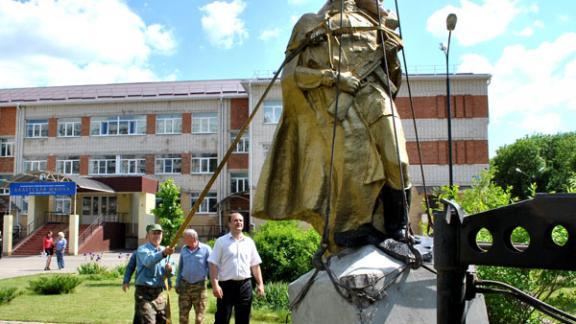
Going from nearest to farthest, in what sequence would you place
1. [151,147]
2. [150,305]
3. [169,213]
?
[150,305], [169,213], [151,147]

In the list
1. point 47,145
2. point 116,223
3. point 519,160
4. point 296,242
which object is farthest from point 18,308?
point 519,160

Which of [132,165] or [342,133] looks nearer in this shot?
[342,133]

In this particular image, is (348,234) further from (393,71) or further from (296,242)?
(296,242)

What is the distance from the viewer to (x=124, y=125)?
39094 mm

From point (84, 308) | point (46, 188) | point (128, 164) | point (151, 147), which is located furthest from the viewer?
point (128, 164)

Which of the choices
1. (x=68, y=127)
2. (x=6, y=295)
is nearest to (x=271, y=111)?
(x=68, y=127)

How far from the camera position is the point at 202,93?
39250mm

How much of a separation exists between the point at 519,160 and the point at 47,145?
3431 centimetres

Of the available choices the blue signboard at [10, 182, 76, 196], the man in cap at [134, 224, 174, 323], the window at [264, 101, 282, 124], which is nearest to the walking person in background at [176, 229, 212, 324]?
the man in cap at [134, 224, 174, 323]

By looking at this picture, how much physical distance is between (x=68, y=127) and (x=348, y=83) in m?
38.6

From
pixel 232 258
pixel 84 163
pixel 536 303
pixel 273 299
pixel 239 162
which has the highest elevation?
pixel 84 163

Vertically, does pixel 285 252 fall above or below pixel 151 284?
below

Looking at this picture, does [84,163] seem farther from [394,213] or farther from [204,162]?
[394,213]

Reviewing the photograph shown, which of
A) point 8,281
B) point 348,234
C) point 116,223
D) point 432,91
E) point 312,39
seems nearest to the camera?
point 348,234
